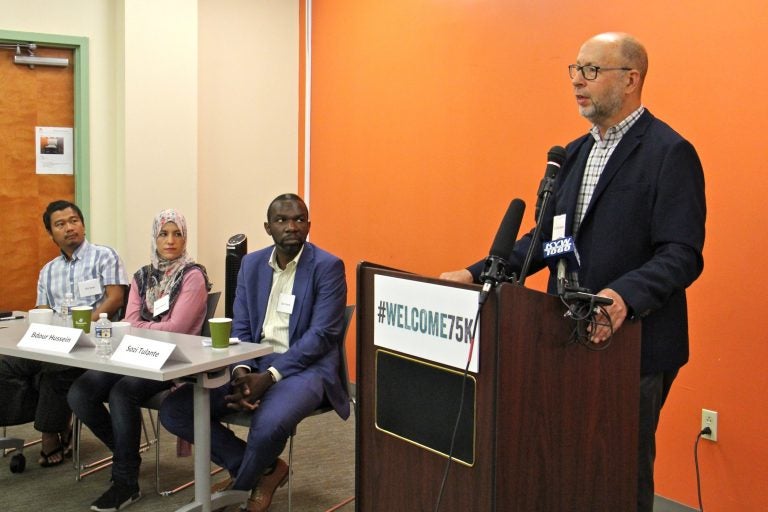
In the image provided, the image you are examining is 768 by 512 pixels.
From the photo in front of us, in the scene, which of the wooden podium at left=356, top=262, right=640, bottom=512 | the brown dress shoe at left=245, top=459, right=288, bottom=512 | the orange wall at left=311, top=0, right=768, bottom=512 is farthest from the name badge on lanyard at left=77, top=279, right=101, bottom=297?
the wooden podium at left=356, top=262, right=640, bottom=512

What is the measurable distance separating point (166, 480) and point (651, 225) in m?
2.71

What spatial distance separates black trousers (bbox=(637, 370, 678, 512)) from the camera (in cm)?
206

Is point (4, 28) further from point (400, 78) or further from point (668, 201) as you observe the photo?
point (668, 201)

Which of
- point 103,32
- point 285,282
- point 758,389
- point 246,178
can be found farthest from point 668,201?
point 103,32

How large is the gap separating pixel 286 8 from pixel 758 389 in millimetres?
4165

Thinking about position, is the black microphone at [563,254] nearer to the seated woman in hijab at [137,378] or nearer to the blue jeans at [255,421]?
the blue jeans at [255,421]

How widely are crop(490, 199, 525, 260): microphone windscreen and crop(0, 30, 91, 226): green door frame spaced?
428 cm

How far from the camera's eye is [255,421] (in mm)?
3064

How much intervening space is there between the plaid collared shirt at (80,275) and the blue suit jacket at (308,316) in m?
1.04

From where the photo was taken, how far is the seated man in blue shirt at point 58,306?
12.6ft

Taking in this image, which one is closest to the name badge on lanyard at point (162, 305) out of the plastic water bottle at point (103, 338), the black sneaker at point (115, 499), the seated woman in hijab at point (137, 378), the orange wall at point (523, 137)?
the seated woman in hijab at point (137, 378)

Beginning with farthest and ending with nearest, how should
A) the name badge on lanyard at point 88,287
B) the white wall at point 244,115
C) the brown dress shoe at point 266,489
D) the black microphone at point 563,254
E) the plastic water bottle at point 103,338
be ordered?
the white wall at point 244,115 < the name badge on lanyard at point 88,287 < the brown dress shoe at point 266,489 < the plastic water bottle at point 103,338 < the black microphone at point 563,254

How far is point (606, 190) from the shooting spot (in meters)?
2.13

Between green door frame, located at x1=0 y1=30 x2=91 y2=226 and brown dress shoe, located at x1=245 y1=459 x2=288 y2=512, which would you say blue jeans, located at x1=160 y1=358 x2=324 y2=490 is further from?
green door frame, located at x1=0 y1=30 x2=91 y2=226
